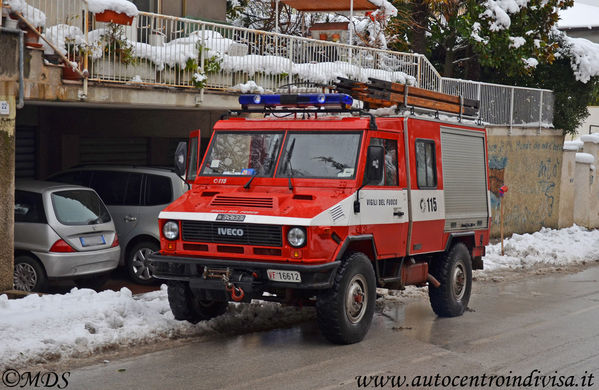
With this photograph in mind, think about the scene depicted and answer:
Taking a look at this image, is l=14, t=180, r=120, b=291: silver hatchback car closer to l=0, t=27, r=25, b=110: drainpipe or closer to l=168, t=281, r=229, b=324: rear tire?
l=0, t=27, r=25, b=110: drainpipe

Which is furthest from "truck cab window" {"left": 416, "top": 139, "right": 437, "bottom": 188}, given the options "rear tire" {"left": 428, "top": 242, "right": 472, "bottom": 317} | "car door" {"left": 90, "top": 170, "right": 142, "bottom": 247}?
"car door" {"left": 90, "top": 170, "right": 142, "bottom": 247}

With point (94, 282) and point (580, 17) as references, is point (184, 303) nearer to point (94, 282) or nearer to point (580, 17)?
point (94, 282)

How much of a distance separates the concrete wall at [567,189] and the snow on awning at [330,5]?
7.24 m

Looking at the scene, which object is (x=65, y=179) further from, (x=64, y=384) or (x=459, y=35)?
(x=459, y=35)

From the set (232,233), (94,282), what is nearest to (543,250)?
Answer: (94,282)

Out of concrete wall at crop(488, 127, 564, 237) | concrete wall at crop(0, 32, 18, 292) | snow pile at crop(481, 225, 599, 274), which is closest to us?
concrete wall at crop(0, 32, 18, 292)

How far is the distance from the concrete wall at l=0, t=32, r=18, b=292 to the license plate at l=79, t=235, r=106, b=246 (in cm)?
104

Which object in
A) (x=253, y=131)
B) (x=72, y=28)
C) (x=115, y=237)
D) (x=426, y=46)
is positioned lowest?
(x=115, y=237)

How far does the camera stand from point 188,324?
373 inches

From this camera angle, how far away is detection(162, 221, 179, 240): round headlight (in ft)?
29.7

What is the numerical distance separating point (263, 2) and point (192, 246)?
17.5 m

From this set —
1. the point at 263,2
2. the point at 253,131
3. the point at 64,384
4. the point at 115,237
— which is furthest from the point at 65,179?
the point at 263,2

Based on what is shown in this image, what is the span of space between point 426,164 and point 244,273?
319 centimetres

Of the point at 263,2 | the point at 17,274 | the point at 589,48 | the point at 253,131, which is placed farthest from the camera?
the point at 263,2
